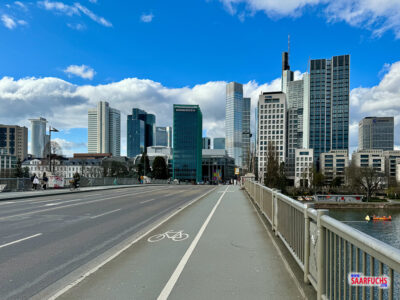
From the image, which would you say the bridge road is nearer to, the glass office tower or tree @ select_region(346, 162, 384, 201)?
tree @ select_region(346, 162, 384, 201)

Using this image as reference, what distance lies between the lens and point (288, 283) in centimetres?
504

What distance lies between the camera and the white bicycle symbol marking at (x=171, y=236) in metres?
8.49

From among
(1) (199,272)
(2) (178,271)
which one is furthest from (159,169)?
(1) (199,272)

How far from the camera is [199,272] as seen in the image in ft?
18.6

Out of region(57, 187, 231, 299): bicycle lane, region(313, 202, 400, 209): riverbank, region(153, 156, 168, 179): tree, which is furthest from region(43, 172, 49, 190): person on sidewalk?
region(153, 156, 168, 179): tree

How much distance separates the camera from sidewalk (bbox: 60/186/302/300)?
15.4ft

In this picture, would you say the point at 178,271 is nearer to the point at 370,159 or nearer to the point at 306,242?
the point at 306,242

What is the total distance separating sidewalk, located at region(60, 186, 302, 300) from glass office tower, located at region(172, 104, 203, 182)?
155637 millimetres

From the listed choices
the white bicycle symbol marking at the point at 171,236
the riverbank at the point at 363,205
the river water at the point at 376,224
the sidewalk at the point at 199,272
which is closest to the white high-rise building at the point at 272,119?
the riverbank at the point at 363,205

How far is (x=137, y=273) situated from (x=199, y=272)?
110 cm

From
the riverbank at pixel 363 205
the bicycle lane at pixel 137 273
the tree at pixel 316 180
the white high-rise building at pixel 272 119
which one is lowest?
the riverbank at pixel 363 205

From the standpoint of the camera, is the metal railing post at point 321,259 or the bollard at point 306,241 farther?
the bollard at point 306,241

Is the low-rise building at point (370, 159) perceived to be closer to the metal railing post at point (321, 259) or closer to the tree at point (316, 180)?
the tree at point (316, 180)

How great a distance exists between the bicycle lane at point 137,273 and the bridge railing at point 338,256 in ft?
7.48
